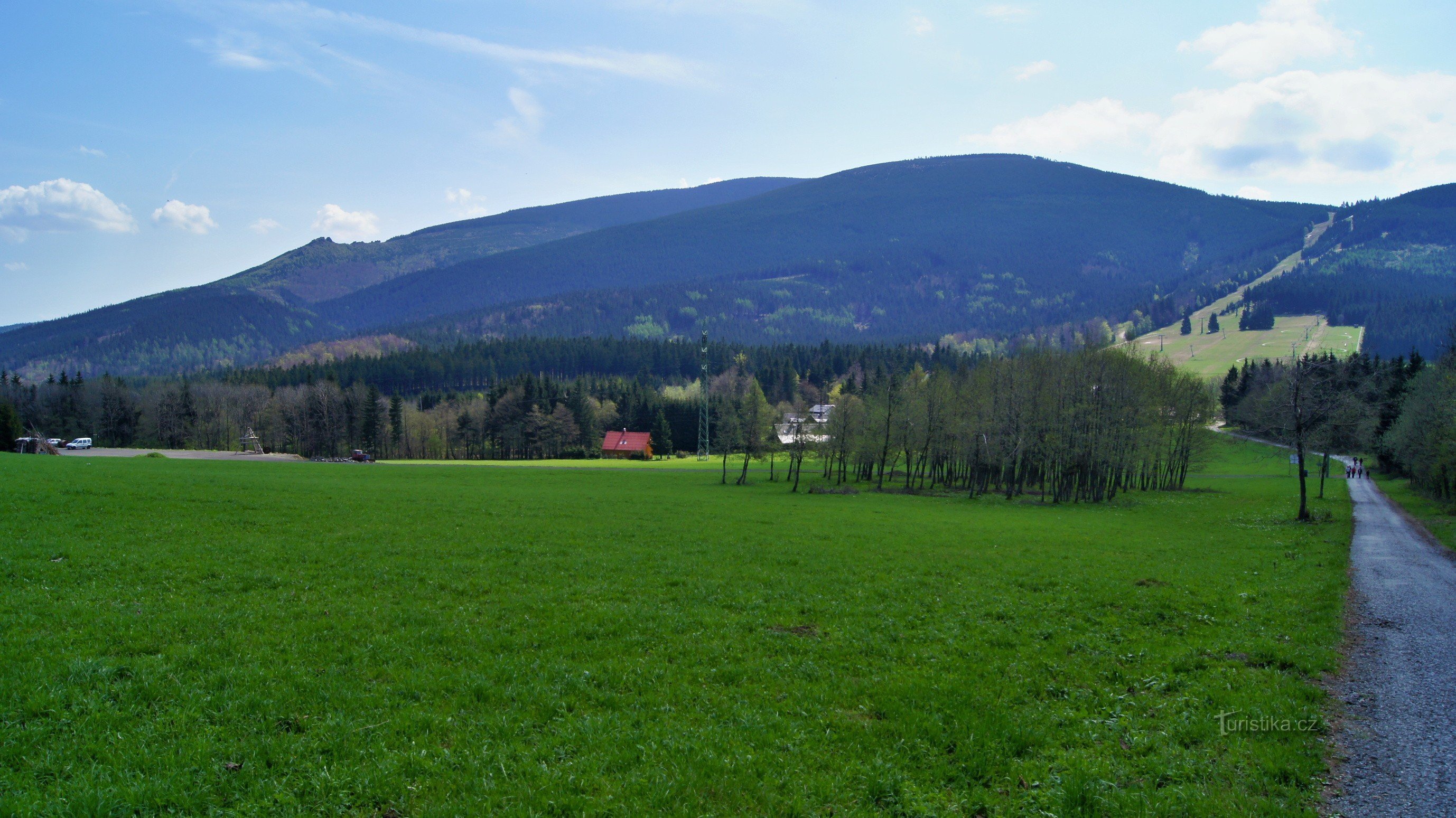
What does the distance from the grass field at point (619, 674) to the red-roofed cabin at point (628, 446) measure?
3926 inches

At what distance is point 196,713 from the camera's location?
8.86 m

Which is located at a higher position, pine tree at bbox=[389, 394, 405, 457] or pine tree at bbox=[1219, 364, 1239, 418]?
pine tree at bbox=[1219, 364, 1239, 418]

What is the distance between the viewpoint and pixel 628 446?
12588cm

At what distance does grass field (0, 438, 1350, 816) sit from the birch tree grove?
35.0 m

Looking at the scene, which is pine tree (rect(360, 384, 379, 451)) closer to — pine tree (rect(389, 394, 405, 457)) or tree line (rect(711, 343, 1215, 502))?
pine tree (rect(389, 394, 405, 457))

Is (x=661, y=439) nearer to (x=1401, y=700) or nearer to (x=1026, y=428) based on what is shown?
(x=1026, y=428)

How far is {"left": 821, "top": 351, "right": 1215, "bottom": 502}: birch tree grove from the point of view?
58.0 m

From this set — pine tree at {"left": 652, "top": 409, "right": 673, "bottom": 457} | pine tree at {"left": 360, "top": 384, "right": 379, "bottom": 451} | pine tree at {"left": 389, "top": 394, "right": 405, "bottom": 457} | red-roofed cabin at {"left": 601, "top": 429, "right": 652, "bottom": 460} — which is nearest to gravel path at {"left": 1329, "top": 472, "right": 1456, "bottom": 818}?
red-roofed cabin at {"left": 601, "top": 429, "right": 652, "bottom": 460}

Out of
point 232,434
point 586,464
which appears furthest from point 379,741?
point 232,434

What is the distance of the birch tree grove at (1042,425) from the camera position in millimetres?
58031

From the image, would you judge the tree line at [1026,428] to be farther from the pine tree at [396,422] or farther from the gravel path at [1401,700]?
the pine tree at [396,422]

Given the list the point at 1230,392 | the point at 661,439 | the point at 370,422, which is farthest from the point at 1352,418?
the point at 370,422

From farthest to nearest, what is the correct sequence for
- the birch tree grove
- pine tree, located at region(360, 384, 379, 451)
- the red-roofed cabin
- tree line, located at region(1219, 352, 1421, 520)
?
the red-roofed cabin → pine tree, located at region(360, 384, 379, 451) → the birch tree grove → tree line, located at region(1219, 352, 1421, 520)

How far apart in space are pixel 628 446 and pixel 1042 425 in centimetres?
8206
